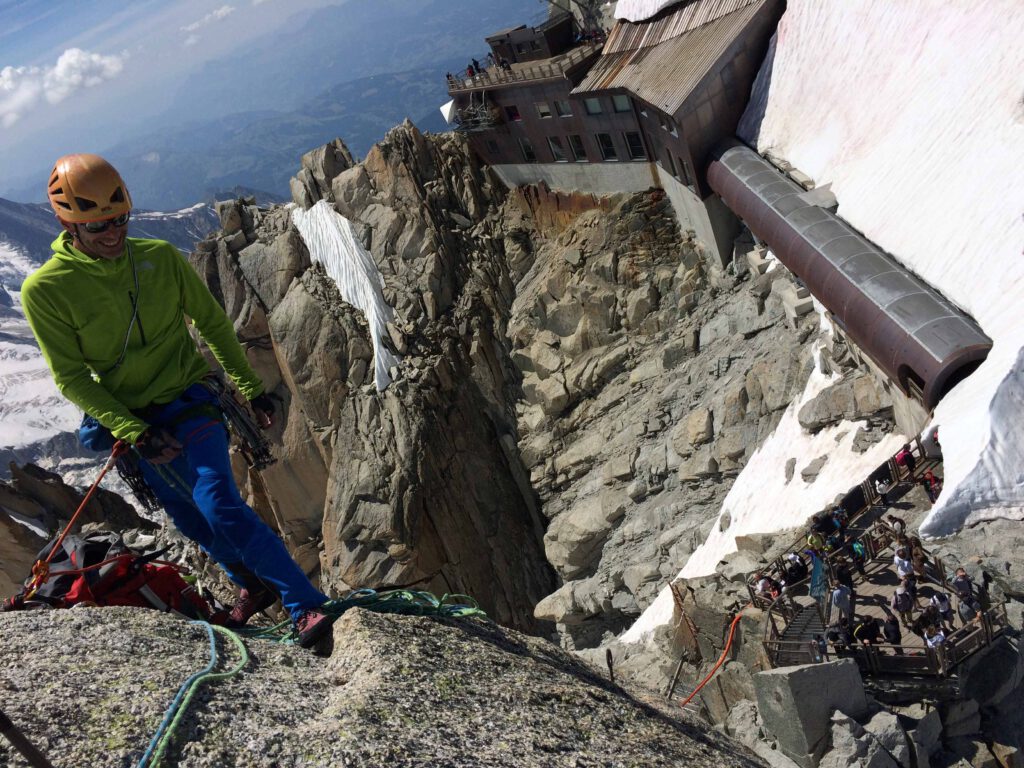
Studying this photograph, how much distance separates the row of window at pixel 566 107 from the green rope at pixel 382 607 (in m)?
28.7

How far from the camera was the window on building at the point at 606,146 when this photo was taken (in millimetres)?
35406

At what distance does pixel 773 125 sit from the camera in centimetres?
2716

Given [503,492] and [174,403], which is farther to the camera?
[503,492]

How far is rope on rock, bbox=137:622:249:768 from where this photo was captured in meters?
5.21

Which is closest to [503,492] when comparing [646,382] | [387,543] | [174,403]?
[387,543]

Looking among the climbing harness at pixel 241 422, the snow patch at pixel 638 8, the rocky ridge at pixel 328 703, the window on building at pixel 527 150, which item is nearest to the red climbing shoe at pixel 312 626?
the rocky ridge at pixel 328 703

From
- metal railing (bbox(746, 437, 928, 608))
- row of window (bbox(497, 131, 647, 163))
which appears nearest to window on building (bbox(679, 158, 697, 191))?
row of window (bbox(497, 131, 647, 163))

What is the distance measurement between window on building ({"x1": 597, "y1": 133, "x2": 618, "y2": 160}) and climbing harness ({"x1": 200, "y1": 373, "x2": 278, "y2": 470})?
96.5 ft

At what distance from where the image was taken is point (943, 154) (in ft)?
62.0

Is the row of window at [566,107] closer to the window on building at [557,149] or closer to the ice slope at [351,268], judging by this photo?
the window on building at [557,149]

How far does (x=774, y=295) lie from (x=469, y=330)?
663 inches

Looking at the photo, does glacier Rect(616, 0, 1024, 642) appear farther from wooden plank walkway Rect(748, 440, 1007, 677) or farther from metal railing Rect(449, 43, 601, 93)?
metal railing Rect(449, 43, 601, 93)

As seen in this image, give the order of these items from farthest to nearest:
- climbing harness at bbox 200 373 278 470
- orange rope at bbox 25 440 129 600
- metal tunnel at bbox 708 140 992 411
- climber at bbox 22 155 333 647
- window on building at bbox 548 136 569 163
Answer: window on building at bbox 548 136 569 163 → metal tunnel at bbox 708 140 992 411 → climbing harness at bbox 200 373 278 470 → orange rope at bbox 25 440 129 600 → climber at bbox 22 155 333 647

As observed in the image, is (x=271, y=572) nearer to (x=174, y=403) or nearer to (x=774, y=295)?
(x=174, y=403)
